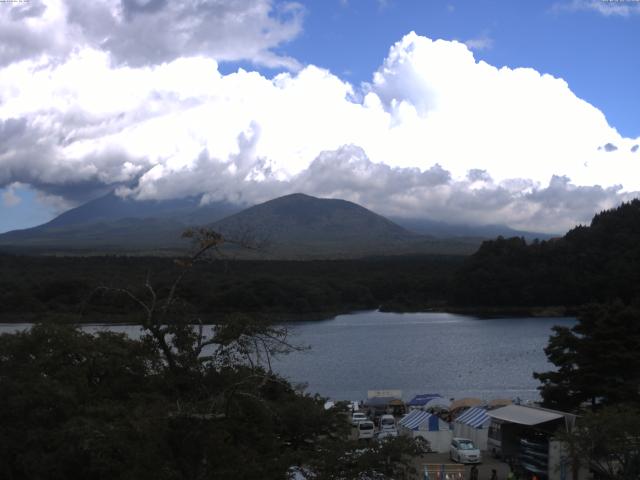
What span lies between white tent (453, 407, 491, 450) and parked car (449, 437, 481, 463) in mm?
1142

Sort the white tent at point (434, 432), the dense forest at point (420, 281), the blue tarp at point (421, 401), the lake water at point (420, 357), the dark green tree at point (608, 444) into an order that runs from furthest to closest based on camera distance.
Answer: the dense forest at point (420, 281) → the lake water at point (420, 357) → the blue tarp at point (421, 401) → the white tent at point (434, 432) → the dark green tree at point (608, 444)

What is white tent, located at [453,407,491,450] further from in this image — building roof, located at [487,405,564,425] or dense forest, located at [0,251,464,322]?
dense forest, located at [0,251,464,322]

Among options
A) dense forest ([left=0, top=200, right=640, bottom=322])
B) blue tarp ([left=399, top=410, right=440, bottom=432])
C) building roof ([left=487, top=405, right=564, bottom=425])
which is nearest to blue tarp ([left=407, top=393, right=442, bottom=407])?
blue tarp ([left=399, top=410, right=440, bottom=432])

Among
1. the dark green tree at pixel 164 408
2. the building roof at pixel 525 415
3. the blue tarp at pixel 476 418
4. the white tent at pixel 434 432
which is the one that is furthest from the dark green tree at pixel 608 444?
the white tent at pixel 434 432

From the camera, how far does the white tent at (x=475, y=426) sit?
1775 centimetres

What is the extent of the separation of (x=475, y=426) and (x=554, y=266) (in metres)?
56.8

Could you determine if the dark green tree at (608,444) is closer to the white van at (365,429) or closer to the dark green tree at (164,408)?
the dark green tree at (164,408)

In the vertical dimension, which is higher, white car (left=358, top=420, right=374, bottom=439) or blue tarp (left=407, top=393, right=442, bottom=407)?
white car (left=358, top=420, right=374, bottom=439)

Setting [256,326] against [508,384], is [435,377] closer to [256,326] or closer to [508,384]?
[508,384]

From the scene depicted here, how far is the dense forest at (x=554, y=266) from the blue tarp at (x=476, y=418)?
157ft

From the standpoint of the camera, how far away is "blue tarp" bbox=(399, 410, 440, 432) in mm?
17797

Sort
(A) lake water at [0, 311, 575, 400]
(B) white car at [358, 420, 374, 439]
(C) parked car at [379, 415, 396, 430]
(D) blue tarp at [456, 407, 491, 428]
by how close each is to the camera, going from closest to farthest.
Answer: (D) blue tarp at [456, 407, 491, 428] < (B) white car at [358, 420, 374, 439] < (C) parked car at [379, 415, 396, 430] < (A) lake water at [0, 311, 575, 400]

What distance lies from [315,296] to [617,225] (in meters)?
31.6

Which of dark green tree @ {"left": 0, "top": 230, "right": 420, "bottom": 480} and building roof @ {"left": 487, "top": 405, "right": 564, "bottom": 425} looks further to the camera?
building roof @ {"left": 487, "top": 405, "right": 564, "bottom": 425}
